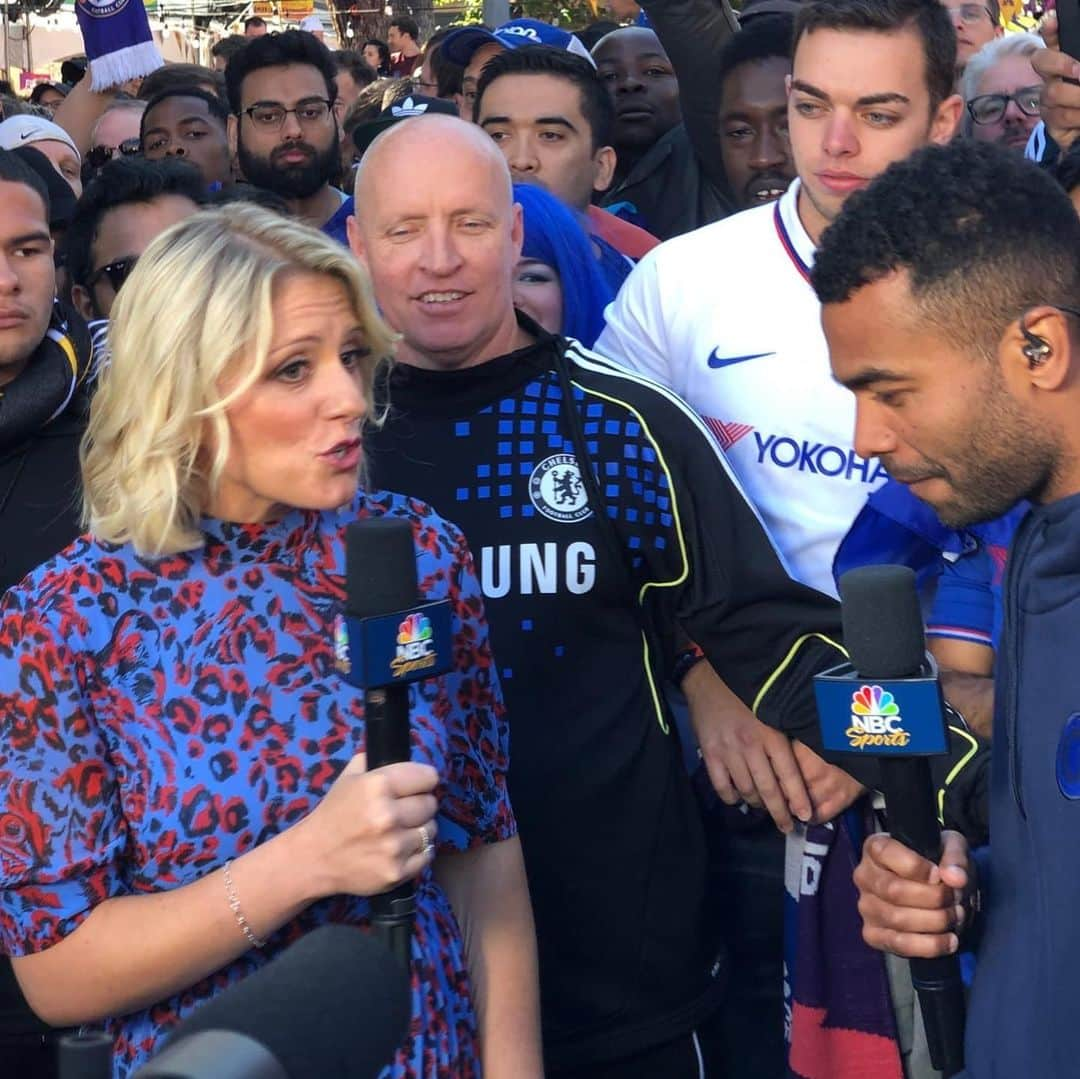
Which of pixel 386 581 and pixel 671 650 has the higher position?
pixel 386 581

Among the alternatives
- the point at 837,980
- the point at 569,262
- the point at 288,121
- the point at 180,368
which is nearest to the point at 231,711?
the point at 180,368

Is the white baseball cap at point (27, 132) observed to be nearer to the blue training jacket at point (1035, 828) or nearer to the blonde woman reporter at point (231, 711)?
the blonde woman reporter at point (231, 711)

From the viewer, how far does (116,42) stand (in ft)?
25.5

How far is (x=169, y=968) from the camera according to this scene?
2.11 m

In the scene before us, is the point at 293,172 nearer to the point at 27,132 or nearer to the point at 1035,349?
the point at 27,132

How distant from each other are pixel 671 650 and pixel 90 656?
130 cm

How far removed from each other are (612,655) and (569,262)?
1210 mm

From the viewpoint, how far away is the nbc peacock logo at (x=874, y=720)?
196 cm

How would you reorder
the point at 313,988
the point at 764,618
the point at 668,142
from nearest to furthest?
the point at 313,988 < the point at 764,618 < the point at 668,142

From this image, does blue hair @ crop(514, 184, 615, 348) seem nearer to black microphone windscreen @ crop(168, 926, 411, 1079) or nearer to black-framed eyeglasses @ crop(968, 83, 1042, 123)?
black microphone windscreen @ crop(168, 926, 411, 1079)

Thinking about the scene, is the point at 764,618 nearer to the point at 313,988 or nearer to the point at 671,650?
the point at 671,650

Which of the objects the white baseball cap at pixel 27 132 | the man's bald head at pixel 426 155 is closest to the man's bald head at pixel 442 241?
the man's bald head at pixel 426 155

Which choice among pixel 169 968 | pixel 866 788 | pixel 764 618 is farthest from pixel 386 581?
pixel 866 788

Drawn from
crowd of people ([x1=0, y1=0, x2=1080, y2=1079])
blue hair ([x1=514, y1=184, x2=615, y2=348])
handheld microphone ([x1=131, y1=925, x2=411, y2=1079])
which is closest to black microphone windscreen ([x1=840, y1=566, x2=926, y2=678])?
crowd of people ([x1=0, y1=0, x2=1080, y2=1079])
